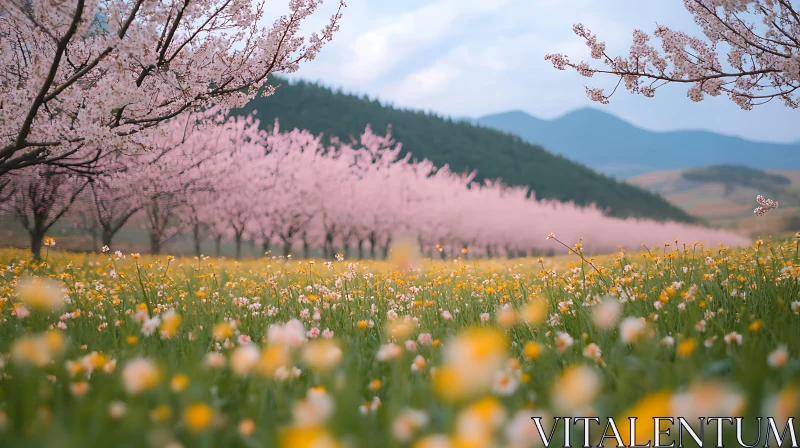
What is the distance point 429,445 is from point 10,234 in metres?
25.7

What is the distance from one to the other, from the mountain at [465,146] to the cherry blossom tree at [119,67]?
4552 centimetres

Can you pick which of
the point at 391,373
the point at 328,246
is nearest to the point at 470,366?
the point at 391,373

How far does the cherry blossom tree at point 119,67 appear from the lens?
15.0 feet

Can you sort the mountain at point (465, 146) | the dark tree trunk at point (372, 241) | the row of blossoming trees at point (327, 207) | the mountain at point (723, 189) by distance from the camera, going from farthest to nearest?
the mountain at point (723, 189) < the mountain at point (465, 146) < the dark tree trunk at point (372, 241) < the row of blossoming trees at point (327, 207)

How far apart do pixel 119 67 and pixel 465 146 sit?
63.6 m

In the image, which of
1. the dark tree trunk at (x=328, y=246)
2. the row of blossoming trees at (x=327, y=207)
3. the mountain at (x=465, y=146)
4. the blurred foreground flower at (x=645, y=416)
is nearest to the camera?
the blurred foreground flower at (x=645, y=416)

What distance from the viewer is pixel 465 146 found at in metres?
66.2

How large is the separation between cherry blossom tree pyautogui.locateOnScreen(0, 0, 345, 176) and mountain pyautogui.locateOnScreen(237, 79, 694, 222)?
45.5 metres

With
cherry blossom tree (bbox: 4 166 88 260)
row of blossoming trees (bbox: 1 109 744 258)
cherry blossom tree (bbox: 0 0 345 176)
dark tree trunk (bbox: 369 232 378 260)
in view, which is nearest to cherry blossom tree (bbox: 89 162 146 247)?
row of blossoming trees (bbox: 1 109 744 258)

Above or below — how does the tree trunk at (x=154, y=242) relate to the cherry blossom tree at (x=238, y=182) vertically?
below

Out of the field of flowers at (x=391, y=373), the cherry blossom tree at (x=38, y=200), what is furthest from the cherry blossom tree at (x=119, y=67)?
the cherry blossom tree at (x=38, y=200)

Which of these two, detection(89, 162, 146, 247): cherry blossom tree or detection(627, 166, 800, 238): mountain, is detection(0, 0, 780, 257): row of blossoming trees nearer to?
detection(89, 162, 146, 247): cherry blossom tree

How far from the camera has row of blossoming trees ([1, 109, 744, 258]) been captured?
76.1ft

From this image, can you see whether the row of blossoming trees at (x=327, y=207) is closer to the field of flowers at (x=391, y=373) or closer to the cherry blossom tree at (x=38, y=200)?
the cherry blossom tree at (x=38, y=200)
